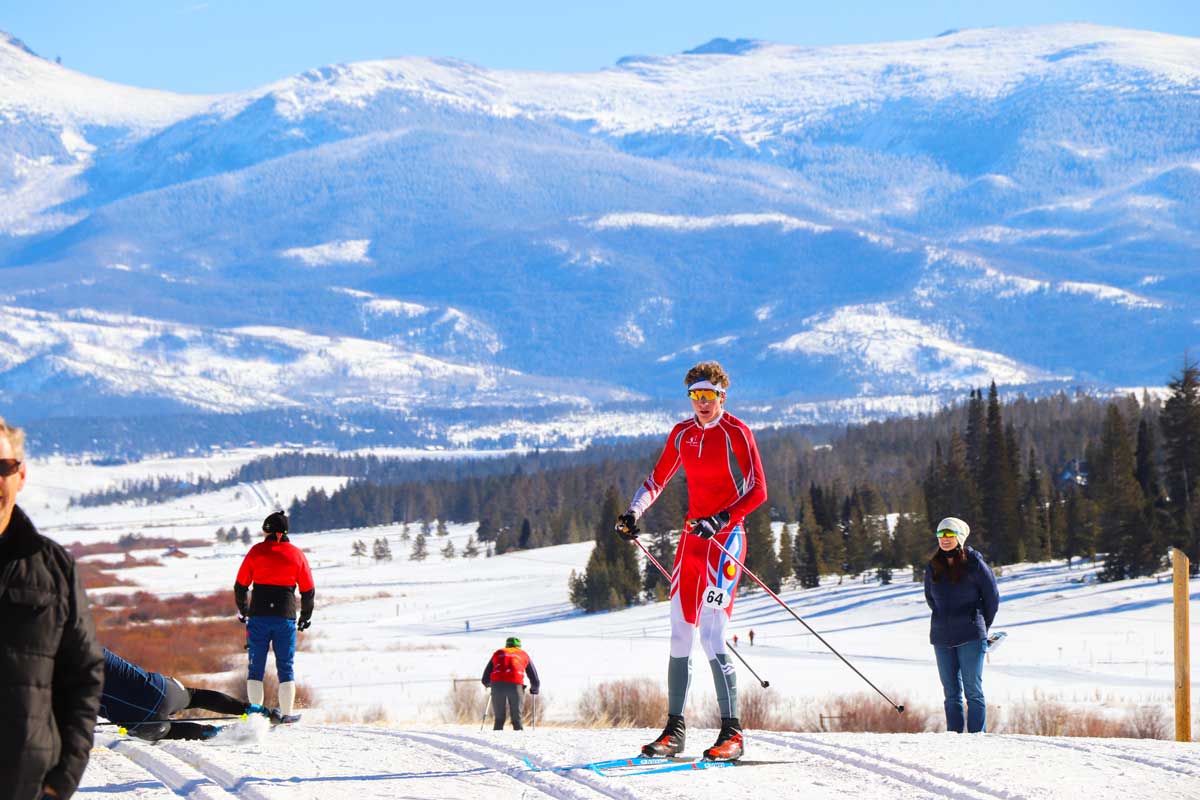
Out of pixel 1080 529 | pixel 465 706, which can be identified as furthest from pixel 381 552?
pixel 465 706

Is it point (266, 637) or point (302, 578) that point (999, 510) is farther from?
point (266, 637)

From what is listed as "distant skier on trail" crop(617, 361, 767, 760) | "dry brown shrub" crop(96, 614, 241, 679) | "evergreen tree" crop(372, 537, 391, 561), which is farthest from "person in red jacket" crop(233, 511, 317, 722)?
"evergreen tree" crop(372, 537, 391, 561)

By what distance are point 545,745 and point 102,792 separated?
124 inches

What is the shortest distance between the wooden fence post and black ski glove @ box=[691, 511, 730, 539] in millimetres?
4239

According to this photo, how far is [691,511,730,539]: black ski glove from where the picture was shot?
10719 millimetres

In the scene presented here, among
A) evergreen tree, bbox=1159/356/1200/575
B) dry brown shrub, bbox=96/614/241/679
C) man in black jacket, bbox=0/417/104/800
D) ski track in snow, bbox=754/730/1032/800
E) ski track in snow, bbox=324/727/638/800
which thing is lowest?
dry brown shrub, bbox=96/614/241/679

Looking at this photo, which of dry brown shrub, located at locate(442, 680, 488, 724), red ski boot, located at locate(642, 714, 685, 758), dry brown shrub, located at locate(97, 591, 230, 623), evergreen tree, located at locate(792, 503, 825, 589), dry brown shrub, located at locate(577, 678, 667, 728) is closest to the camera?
red ski boot, located at locate(642, 714, 685, 758)

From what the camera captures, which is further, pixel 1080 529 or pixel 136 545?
pixel 136 545

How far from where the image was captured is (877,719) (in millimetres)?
22078

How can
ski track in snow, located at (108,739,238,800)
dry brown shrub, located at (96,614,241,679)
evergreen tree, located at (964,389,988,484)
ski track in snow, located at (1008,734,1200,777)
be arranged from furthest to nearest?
evergreen tree, located at (964,389,988,484)
dry brown shrub, located at (96,614,241,679)
ski track in snow, located at (1008,734,1200,777)
ski track in snow, located at (108,739,238,800)

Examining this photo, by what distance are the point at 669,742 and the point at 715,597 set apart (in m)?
0.93

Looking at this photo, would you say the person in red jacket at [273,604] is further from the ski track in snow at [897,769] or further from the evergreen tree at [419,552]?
the evergreen tree at [419,552]

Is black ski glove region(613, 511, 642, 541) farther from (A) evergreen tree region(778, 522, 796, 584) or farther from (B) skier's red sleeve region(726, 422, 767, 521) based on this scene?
(A) evergreen tree region(778, 522, 796, 584)

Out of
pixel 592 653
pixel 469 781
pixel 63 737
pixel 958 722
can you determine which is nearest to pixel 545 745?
pixel 469 781
